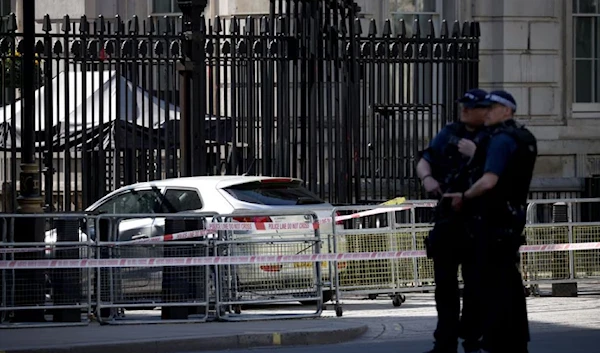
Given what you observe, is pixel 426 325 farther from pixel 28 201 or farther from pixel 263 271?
pixel 28 201

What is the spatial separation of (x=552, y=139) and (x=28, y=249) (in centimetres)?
1385

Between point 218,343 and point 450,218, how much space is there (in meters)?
2.95

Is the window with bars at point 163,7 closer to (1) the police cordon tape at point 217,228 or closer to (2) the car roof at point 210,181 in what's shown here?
(2) the car roof at point 210,181

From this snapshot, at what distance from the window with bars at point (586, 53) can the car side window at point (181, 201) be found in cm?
1121

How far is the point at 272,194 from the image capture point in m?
17.5

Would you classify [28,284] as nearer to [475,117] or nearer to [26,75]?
[26,75]

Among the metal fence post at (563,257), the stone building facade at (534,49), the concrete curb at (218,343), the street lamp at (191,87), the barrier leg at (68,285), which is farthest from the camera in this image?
the stone building facade at (534,49)

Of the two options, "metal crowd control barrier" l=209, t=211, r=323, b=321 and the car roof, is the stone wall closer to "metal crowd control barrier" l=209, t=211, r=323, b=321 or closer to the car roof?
the car roof

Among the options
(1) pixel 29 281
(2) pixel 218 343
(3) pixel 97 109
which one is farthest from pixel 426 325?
(3) pixel 97 109

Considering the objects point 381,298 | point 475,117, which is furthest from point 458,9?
point 475,117

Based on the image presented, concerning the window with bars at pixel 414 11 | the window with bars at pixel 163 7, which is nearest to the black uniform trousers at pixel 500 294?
the window with bars at pixel 414 11

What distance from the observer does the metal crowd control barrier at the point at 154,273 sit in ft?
48.1

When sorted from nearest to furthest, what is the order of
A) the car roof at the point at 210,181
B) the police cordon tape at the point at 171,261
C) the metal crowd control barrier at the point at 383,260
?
the police cordon tape at the point at 171,261 → the metal crowd control barrier at the point at 383,260 → the car roof at the point at 210,181

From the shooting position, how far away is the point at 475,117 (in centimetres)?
1088
